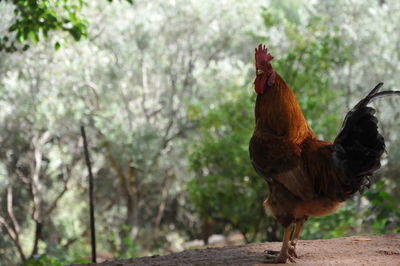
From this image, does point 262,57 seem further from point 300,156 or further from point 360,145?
point 360,145

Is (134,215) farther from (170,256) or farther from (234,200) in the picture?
(170,256)

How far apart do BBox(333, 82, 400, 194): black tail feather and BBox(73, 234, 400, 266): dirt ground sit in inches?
27.3

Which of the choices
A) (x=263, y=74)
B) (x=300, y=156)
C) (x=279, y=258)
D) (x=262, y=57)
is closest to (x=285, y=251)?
(x=279, y=258)

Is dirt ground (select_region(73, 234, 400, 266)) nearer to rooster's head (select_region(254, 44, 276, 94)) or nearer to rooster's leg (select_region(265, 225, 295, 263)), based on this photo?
rooster's leg (select_region(265, 225, 295, 263))

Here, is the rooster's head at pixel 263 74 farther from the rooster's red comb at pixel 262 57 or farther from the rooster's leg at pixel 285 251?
the rooster's leg at pixel 285 251

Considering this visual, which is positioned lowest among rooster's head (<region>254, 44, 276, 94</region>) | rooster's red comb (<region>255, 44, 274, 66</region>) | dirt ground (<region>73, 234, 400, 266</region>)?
dirt ground (<region>73, 234, 400, 266</region>)

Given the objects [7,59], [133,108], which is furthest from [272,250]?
[133,108]

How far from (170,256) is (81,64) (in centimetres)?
1362

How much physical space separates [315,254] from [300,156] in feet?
3.44

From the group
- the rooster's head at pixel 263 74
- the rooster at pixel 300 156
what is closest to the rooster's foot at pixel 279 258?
the rooster at pixel 300 156

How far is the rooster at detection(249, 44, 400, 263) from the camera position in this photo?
13.1ft

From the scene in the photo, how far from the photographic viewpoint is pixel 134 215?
61.7 feet

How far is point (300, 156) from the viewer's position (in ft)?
14.0

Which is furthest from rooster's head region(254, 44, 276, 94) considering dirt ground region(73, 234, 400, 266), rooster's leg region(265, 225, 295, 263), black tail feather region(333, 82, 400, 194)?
dirt ground region(73, 234, 400, 266)
